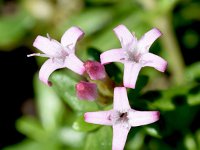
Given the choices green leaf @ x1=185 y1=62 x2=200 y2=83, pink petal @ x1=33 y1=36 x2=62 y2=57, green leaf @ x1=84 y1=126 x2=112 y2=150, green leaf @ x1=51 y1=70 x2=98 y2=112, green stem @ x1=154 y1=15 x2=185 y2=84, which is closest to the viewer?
pink petal @ x1=33 y1=36 x2=62 y2=57

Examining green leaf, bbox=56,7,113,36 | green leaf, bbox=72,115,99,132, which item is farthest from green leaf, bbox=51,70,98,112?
green leaf, bbox=56,7,113,36

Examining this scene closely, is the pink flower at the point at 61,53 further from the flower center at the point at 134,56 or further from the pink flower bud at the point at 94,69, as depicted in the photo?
the flower center at the point at 134,56

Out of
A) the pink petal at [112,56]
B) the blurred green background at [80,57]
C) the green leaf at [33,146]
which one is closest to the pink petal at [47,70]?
the pink petal at [112,56]

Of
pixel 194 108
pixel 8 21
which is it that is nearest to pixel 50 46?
pixel 194 108

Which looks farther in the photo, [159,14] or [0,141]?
[0,141]

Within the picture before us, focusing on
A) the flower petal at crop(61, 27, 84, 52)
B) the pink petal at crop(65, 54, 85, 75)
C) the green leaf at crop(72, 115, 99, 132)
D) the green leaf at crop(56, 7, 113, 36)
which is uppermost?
the green leaf at crop(56, 7, 113, 36)

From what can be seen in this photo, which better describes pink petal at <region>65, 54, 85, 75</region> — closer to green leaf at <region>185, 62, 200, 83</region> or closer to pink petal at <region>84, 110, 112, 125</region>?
pink petal at <region>84, 110, 112, 125</region>

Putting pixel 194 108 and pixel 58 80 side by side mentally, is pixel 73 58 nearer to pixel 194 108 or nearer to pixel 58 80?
pixel 58 80
